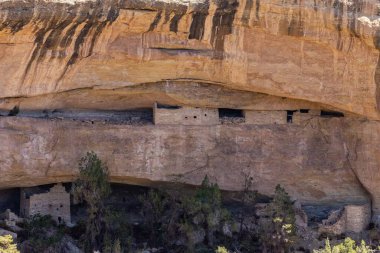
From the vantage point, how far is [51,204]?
24812mm

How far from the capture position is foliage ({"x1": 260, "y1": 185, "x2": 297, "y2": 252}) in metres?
23.4

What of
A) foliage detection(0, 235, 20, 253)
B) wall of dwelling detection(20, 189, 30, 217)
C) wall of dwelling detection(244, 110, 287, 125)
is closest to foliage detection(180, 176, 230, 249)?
wall of dwelling detection(244, 110, 287, 125)

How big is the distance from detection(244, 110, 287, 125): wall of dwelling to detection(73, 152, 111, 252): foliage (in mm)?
4136

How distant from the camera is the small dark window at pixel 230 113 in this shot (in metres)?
25.8

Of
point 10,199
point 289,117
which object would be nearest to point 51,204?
point 10,199

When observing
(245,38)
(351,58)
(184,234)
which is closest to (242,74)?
(245,38)

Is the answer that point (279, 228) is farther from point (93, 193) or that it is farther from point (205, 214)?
point (93, 193)

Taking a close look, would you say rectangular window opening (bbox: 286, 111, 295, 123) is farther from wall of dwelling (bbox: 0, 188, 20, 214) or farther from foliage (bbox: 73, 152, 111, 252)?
wall of dwelling (bbox: 0, 188, 20, 214)

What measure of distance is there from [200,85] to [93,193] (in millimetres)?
3761

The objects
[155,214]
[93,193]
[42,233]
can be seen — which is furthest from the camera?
[155,214]

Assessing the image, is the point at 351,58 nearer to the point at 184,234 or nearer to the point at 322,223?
the point at 322,223

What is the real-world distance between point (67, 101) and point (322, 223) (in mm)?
6918

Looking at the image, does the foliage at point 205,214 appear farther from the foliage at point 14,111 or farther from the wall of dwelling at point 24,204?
the foliage at point 14,111

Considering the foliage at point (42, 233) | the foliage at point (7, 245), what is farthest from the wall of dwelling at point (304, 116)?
the foliage at point (7, 245)
